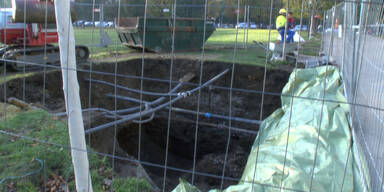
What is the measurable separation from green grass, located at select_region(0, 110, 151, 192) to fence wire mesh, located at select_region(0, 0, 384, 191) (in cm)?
1

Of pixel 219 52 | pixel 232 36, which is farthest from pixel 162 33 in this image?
pixel 232 36

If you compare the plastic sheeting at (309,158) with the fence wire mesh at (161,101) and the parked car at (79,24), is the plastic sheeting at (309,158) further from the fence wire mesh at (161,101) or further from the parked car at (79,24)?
the parked car at (79,24)

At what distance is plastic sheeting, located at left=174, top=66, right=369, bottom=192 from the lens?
271cm

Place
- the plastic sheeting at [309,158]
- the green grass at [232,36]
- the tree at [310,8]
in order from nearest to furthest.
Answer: the plastic sheeting at [309,158] → the tree at [310,8] → the green grass at [232,36]

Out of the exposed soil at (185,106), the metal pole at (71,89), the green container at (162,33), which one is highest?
the green container at (162,33)

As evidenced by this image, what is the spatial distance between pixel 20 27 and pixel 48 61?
119 cm

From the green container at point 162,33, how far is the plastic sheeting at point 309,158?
8635 mm

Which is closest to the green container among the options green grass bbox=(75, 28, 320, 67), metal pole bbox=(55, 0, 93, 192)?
green grass bbox=(75, 28, 320, 67)

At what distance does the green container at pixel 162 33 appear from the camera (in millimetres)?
12008

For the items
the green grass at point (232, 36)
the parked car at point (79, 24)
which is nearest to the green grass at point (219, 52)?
the green grass at point (232, 36)

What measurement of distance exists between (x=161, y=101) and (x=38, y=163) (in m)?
4.65

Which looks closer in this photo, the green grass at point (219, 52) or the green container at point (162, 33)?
the green grass at point (219, 52)

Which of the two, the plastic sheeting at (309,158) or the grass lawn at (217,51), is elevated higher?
the grass lawn at (217,51)

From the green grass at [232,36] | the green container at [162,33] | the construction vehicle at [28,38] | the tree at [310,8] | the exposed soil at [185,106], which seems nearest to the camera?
the tree at [310,8]
